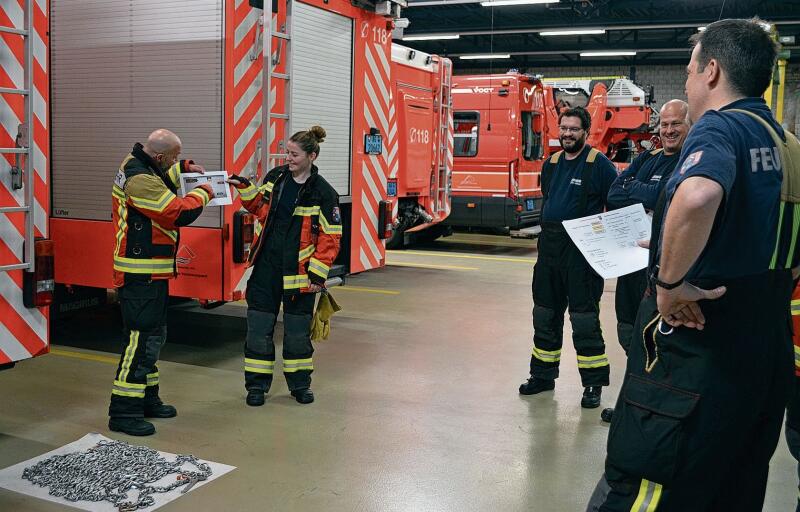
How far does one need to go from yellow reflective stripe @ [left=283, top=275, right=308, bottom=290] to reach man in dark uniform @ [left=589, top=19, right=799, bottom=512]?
121 inches

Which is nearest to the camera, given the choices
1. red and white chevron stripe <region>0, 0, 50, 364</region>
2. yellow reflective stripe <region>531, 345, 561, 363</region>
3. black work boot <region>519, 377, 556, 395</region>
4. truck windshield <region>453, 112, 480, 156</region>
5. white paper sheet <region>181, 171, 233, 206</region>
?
red and white chevron stripe <region>0, 0, 50, 364</region>

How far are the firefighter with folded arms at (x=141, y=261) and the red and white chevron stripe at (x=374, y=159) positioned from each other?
2.90m

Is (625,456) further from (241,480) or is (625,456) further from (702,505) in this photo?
(241,480)

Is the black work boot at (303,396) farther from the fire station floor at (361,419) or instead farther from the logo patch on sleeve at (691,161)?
the logo patch on sleeve at (691,161)

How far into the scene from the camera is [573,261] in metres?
5.38

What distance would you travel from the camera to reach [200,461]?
14.0ft

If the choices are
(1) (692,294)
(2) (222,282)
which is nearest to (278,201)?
(2) (222,282)

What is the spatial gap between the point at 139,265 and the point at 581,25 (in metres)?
18.5

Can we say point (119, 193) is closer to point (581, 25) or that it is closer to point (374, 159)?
point (374, 159)

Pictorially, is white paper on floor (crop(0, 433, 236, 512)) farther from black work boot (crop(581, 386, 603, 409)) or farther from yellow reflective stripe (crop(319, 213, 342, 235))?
black work boot (crop(581, 386, 603, 409))

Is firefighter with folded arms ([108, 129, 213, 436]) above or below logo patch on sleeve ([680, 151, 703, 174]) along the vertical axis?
below

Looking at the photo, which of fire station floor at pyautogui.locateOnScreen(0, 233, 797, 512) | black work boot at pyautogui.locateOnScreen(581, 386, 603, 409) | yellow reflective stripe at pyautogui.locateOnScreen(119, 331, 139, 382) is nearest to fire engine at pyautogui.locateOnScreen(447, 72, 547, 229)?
fire station floor at pyautogui.locateOnScreen(0, 233, 797, 512)

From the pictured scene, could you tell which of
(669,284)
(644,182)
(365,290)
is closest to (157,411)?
(644,182)

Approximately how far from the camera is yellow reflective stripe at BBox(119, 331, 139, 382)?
4.67 meters
